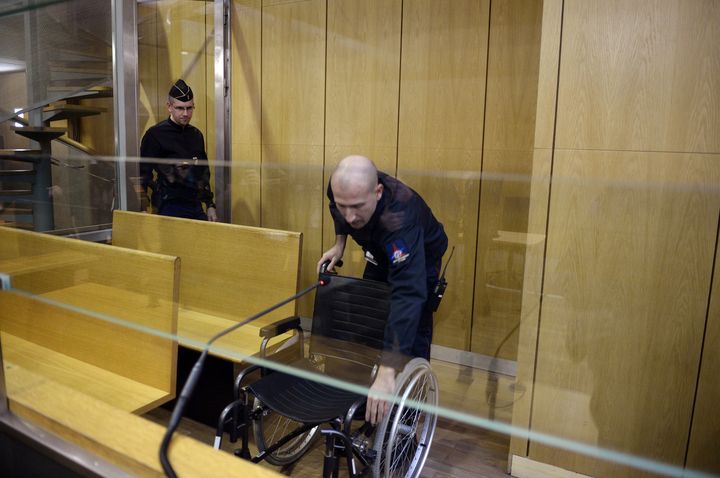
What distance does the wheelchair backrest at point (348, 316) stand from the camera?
1.38 metres

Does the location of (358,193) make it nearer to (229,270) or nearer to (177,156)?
(229,270)

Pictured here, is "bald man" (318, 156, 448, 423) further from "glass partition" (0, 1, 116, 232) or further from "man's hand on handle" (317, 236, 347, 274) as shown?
"glass partition" (0, 1, 116, 232)

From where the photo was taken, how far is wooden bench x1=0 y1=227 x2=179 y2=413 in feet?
4.44

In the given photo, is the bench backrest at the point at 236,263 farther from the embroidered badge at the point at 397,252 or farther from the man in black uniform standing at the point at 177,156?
the man in black uniform standing at the point at 177,156

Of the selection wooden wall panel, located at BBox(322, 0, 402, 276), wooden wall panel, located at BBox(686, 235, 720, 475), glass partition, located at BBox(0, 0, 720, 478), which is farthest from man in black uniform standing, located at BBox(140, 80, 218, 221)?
wooden wall panel, located at BBox(686, 235, 720, 475)

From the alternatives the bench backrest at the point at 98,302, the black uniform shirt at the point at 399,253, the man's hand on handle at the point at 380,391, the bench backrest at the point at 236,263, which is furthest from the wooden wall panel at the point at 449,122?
the man's hand on handle at the point at 380,391

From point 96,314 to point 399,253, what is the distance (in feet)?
2.81

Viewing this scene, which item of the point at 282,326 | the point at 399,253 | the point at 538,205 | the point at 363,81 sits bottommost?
the point at 282,326

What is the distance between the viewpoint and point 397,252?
4.80 ft

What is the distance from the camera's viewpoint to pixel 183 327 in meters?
1.45

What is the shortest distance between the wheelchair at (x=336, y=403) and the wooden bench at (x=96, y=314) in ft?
0.88

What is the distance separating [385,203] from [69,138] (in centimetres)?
223

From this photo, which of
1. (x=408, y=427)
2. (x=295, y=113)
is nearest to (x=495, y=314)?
(x=408, y=427)

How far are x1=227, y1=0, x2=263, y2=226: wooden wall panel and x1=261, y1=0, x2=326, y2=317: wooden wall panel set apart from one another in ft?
0.22
